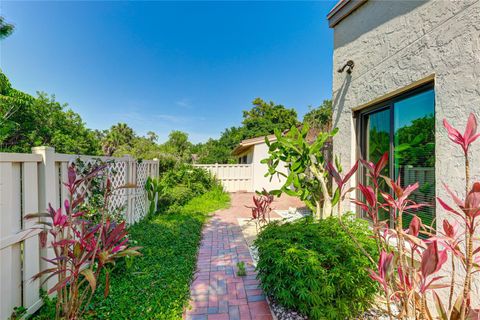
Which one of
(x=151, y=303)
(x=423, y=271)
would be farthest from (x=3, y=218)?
(x=423, y=271)

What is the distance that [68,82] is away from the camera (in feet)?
39.4

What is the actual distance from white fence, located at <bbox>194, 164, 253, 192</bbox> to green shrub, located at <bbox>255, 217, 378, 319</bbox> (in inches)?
422

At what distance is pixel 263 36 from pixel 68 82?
11.3 m

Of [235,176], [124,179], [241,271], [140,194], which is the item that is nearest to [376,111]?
[241,271]

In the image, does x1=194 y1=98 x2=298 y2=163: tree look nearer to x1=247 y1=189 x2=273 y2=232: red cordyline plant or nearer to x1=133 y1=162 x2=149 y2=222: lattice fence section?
x1=133 y1=162 x2=149 y2=222: lattice fence section

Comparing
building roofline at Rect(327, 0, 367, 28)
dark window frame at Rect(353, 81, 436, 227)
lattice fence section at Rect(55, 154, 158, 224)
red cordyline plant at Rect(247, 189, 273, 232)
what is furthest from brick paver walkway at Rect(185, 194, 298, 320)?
building roofline at Rect(327, 0, 367, 28)

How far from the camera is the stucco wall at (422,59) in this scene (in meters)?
2.05

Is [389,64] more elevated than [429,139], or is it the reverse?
[389,64]

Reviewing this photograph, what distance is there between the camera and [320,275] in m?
2.09

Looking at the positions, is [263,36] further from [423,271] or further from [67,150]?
[67,150]

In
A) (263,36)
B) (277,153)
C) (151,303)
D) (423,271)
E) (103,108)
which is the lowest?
(151,303)

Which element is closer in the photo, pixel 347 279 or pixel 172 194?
pixel 347 279

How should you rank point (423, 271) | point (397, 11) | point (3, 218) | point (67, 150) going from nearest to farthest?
1. point (423, 271)
2. point (3, 218)
3. point (397, 11)
4. point (67, 150)

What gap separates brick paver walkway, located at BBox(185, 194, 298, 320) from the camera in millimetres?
2570
